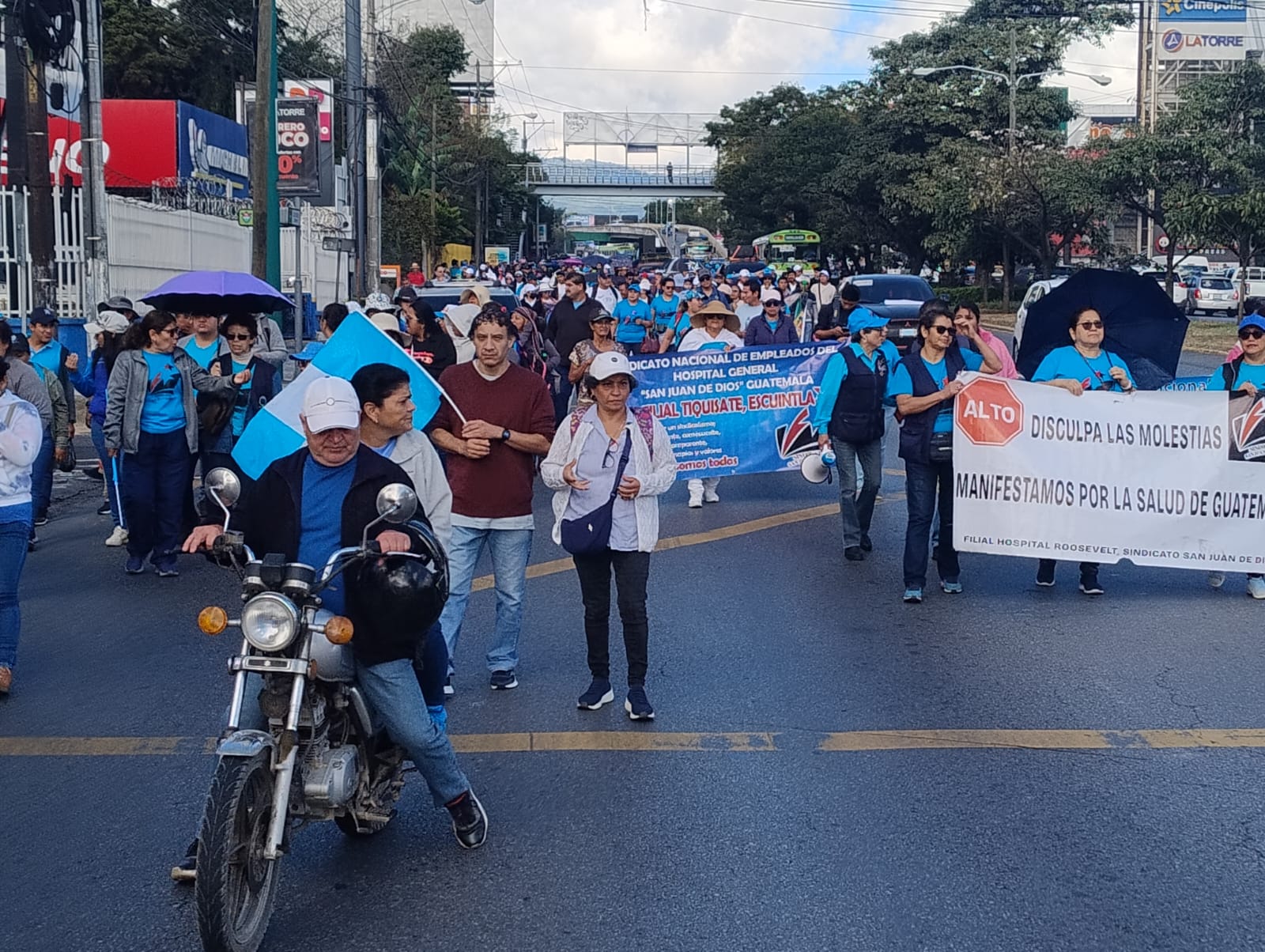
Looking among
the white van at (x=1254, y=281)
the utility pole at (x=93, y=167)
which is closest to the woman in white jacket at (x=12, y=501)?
the utility pole at (x=93, y=167)

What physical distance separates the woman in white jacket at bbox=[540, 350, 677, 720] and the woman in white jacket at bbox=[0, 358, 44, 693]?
2.54 meters

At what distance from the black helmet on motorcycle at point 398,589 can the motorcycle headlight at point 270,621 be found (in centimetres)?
33

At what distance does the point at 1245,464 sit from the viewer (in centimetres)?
978

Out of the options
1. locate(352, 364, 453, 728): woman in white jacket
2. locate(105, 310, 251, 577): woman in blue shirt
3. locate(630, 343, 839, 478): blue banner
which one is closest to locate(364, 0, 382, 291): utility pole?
locate(630, 343, 839, 478): blue banner

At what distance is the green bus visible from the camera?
224 feet

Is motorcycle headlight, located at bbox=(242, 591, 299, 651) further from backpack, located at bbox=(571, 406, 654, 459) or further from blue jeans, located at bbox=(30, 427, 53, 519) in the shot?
blue jeans, located at bbox=(30, 427, 53, 519)

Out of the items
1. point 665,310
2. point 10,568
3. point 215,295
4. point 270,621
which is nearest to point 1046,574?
point 215,295

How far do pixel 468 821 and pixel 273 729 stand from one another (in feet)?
3.26

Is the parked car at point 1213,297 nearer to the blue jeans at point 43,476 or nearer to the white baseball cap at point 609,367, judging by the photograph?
the blue jeans at point 43,476

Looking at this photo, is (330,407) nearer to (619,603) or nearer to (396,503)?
(396,503)

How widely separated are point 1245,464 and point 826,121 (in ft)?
238

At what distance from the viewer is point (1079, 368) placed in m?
9.91

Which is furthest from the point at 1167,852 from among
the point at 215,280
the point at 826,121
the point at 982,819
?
the point at 826,121

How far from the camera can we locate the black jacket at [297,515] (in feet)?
16.0
